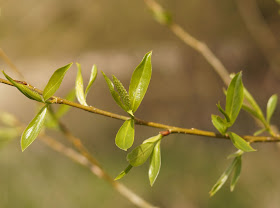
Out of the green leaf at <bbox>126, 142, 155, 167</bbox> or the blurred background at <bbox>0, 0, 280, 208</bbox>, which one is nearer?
the green leaf at <bbox>126, 142, 155, 167</bbox>

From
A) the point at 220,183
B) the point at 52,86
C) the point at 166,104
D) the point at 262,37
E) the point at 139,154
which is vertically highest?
the point at 52,86

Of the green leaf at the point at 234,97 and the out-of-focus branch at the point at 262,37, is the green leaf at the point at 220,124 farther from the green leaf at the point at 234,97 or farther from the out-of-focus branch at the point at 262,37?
the out-of-focus branch at the point at 262,37

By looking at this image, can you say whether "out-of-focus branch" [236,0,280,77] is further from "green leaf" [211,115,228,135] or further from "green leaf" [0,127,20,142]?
"green leaf" [211,115,228,135]

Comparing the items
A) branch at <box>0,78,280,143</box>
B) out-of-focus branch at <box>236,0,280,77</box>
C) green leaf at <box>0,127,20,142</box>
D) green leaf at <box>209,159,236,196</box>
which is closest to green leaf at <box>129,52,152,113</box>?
branch at <box>0,78,280,143</box>

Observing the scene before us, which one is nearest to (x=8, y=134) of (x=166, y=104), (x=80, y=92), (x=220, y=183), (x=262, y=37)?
(x=80, y=92)

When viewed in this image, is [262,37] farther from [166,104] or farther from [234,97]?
[166,104]

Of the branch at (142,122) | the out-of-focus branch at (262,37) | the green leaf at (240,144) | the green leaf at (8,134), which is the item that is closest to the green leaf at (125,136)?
the branch at (142,122)
